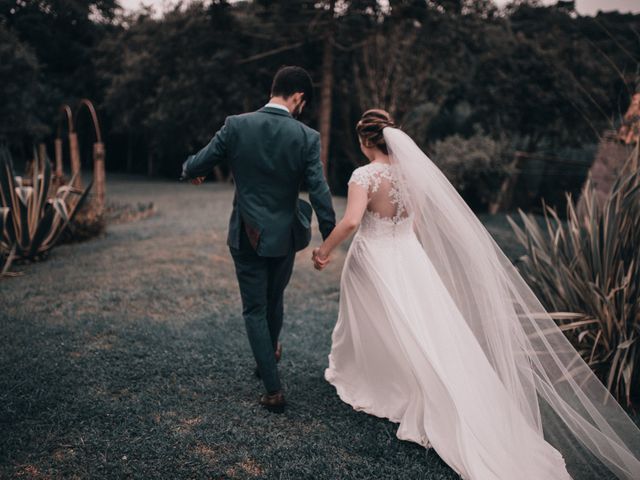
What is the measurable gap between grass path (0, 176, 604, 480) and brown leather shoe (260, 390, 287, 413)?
50mm

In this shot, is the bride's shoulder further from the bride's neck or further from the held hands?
the held hands

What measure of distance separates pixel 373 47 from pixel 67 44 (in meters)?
14.4

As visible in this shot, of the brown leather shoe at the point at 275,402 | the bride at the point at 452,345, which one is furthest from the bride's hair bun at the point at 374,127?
the brown leather shoe at the point at 275,402

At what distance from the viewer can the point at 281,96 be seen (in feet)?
9.73

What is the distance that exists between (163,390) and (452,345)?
187 cm

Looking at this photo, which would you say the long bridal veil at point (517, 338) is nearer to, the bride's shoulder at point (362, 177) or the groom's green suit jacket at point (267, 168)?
the bride's shoulder at point (362, 177)

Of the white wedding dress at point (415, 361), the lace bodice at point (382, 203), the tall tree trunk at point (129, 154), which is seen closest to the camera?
the white wedding dress at point (415, 361)

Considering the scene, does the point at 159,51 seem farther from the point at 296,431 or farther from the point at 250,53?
the point at 296,431

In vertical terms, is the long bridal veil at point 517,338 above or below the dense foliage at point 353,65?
below

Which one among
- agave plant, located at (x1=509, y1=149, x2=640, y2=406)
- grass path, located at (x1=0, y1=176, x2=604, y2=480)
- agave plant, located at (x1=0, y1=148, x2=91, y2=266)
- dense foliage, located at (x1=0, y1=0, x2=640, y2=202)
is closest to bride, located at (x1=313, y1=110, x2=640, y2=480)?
grass path, located at (x1=0, y1=176, x2=604, y2=480)

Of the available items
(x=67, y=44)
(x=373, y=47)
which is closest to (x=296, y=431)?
(x=373, y=47)

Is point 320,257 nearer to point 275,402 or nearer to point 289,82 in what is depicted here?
point 275,402

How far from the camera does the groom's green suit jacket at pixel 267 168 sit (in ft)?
9.48

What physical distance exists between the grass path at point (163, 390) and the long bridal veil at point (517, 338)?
0.66 meters
